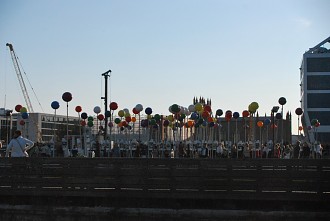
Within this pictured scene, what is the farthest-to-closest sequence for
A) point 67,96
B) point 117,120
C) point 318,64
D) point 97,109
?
point 318,64 → point 117,120 → point 97,109 → point 67,96

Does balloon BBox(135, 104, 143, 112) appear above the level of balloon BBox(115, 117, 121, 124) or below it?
above

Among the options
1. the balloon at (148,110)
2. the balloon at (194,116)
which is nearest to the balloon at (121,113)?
the balloon at (148,110)

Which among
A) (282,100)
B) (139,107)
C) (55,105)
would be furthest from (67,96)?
(282,100)

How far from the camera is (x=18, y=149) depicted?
14617 millimetres

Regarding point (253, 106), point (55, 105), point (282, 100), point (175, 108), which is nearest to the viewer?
point (282, 100)

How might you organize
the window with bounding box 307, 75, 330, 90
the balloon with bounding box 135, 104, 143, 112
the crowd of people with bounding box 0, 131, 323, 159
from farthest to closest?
the window with bounding box 307, 75, 330, 90 → the balloon with bounding box 135, 104, 143, 112 → the crowd of people with bounding box 0, 131, 323, 159

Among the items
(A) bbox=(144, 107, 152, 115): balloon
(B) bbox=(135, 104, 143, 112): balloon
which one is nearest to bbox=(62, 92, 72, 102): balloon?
(B) bbox=(135, 104, 143, 112): balloon

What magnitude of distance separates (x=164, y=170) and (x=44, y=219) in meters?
2.93

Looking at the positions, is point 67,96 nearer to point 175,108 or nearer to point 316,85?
point 175,108

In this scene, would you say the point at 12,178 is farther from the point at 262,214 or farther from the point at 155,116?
the point at 155,116

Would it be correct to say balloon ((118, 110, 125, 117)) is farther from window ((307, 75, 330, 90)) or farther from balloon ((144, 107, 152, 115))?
window ((307, 75, 330, 90))

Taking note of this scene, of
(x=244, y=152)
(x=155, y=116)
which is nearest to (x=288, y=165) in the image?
(x=244, y=152)

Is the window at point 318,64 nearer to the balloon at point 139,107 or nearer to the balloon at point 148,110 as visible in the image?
the balloon at point 148,110

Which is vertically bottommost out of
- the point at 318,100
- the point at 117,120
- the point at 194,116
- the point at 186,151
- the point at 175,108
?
the point at 186,151
